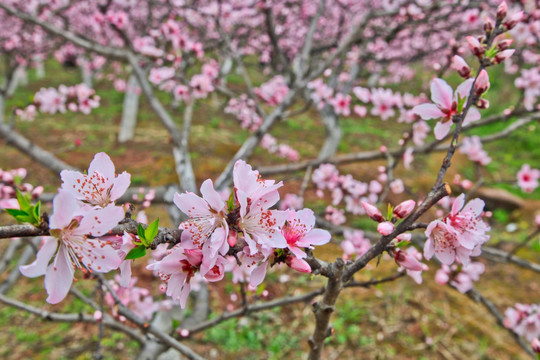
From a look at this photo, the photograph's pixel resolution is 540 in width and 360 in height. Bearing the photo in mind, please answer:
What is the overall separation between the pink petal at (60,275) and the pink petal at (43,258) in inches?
1.7

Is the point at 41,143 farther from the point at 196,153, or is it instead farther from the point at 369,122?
the point at 369,122

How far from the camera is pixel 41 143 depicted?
828 cm

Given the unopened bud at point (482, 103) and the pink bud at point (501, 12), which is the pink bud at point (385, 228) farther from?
the pink bud at point (501, 12)

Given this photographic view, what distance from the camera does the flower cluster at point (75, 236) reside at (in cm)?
67

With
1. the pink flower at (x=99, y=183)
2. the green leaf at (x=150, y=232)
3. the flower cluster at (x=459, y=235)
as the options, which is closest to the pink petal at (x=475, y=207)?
the flower cluster at (x=459, y=235)

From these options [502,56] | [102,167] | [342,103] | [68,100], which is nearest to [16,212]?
[102,167]

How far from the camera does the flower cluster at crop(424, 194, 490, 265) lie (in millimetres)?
924

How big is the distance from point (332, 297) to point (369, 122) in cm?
1123

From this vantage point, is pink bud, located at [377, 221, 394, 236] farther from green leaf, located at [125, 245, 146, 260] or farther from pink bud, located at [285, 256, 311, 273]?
green leaf, located at [125, 245, 146, 260]

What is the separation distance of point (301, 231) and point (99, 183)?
564 millimetres

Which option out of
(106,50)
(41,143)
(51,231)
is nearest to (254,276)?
(51,231)

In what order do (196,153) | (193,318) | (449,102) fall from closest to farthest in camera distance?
(449,102) < (193,318) < (196,153)

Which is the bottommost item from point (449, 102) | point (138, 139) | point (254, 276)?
point (138, 139)

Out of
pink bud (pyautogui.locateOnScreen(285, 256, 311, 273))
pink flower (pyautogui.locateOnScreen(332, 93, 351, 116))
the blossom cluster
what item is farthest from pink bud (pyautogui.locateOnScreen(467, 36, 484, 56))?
the blossom cluster
